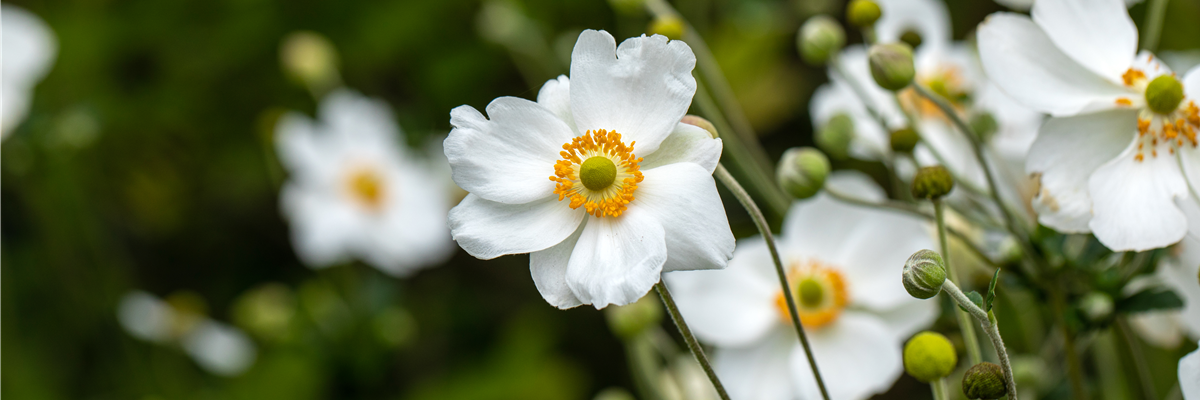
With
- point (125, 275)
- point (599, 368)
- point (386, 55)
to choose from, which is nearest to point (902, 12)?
point (599, 368)

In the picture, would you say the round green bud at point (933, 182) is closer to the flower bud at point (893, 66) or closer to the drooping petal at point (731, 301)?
the flower bud at point (893, 66)

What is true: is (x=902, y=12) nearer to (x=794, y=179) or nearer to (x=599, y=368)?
(x=794, y=179)

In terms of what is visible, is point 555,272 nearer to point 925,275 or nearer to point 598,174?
point 598,174

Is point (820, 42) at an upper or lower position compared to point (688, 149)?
upper

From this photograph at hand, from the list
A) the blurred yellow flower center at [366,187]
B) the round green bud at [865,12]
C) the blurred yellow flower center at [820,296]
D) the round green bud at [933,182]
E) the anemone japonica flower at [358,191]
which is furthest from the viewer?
the blurred yellow flower center at [366,187]

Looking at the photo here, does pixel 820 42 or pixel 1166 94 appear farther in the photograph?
pixel 820 42

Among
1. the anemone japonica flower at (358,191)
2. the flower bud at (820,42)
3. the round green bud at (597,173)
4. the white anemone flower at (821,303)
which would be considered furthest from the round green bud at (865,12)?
the anemone japonica flower at (358,191)

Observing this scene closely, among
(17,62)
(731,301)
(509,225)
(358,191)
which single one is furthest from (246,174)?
(509,225)
